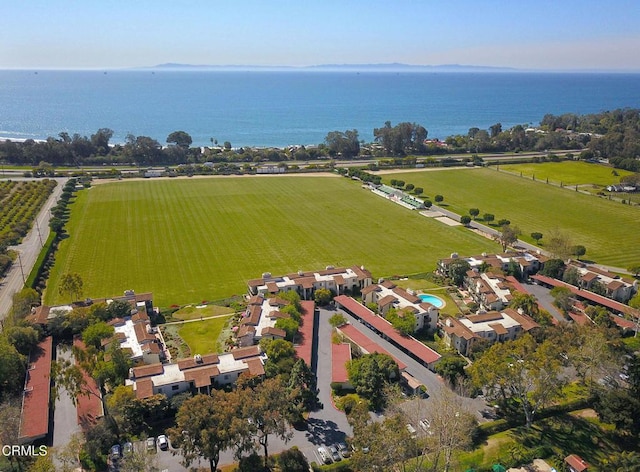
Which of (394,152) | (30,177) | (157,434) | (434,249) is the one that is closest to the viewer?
(157,434)

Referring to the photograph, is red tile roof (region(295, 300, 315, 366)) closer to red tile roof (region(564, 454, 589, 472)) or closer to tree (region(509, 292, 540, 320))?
red tile roof (region(564, 454, 589, 472))

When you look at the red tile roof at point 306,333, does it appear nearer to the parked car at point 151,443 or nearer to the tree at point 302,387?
the tree at point 302,387

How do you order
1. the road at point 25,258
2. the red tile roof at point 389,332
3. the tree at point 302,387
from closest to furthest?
the tree at point 302,387, the red tile roof at point 389,332, the road at point 25,258

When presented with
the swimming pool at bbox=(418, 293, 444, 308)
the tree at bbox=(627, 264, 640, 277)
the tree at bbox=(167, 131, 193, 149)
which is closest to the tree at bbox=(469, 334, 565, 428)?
the swimming pool at bbox=(418, 293, 444, 308)

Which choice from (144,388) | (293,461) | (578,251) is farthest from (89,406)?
(578,251)

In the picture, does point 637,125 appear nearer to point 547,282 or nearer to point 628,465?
point 547,282

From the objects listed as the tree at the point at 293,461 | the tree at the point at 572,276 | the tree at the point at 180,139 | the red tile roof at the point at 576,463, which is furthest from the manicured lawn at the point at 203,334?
the tree at the point at 180,139

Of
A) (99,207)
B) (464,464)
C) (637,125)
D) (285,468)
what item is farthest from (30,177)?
(637,125)
